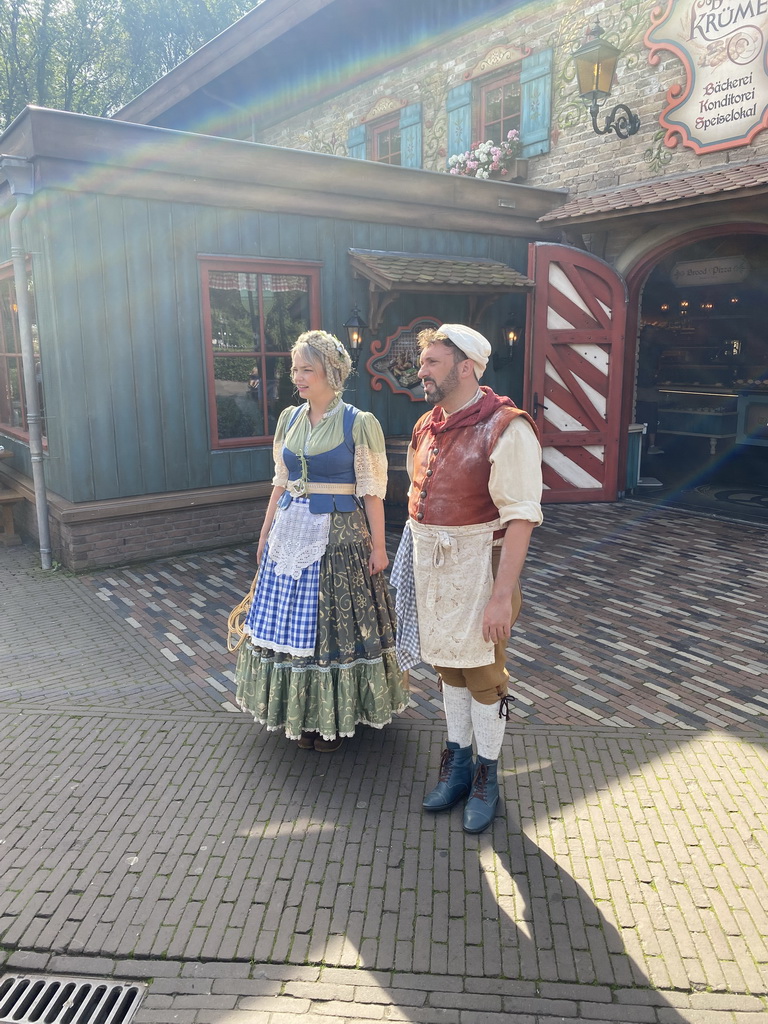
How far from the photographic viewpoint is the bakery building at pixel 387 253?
638cm

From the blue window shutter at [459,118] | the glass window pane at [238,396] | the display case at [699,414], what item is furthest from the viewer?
the display case at [699,414]

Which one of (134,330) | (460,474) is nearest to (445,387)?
(460,474)

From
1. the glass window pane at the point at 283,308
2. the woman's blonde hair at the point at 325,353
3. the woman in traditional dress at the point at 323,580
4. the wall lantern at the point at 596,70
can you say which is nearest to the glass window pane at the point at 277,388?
the glass window pane at the point at 283,308

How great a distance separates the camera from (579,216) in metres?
8.31

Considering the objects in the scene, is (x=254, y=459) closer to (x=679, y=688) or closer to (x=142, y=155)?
(x=142, y=155)

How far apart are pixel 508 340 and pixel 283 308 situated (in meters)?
2.92

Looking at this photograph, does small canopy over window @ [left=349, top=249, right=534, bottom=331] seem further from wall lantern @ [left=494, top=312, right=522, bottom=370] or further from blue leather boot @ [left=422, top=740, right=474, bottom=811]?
blue leather boot @ [left=422, top=740, right=474, bottom=811]

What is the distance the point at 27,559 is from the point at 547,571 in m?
4.80

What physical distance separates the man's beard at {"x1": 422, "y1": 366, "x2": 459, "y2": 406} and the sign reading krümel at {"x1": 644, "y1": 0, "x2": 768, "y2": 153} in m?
6.61

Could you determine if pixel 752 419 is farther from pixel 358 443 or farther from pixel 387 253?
pixel 358 443

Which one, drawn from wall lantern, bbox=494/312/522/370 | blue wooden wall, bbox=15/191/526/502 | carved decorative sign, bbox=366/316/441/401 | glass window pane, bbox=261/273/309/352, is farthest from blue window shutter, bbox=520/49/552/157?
glass window pane, bbox=261/273/309/352

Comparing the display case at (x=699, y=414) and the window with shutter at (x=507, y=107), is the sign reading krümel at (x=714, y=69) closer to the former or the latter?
the window with shutter at (x=507, y=107)

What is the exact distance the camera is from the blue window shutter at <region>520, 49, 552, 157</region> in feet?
31.2

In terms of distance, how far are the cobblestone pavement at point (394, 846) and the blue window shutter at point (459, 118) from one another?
26.9ft
